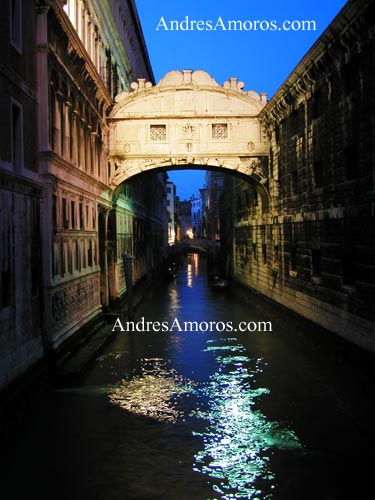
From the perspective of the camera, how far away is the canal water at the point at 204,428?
7172 mm

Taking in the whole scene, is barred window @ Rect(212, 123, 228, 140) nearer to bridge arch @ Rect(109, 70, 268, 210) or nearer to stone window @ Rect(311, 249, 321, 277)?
bridge arch @ Rect(109, 70, 268, 210)

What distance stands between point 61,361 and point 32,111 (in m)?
5.26

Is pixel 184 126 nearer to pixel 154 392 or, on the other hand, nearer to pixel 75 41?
pixel 75 41

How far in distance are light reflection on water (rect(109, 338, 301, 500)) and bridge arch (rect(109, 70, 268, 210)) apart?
31.5 ft

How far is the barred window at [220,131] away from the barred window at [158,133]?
1966 mm

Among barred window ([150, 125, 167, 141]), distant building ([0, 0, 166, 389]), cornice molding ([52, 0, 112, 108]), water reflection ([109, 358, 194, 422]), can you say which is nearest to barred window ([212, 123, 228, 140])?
barred window ([150, 125, 167, 141])

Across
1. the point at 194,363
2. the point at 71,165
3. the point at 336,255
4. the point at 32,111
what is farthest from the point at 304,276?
the point at 32,111

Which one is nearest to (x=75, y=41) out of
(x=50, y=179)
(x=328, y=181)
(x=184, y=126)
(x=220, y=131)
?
(x=50, y=179)

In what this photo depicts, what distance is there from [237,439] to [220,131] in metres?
15.6

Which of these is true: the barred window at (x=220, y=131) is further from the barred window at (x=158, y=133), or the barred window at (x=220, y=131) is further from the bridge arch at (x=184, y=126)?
the barred window at (x=158, y=133)

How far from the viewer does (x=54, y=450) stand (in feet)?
27.3

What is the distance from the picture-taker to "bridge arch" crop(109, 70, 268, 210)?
72.4 ft

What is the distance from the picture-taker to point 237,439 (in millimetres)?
8836

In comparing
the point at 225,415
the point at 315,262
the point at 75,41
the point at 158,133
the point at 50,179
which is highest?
the point at 75,41
